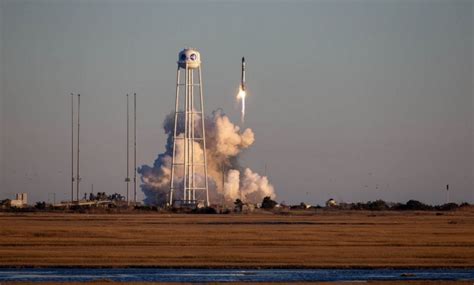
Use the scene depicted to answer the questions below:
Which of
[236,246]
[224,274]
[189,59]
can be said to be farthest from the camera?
[189,59]

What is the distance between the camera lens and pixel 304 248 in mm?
69750

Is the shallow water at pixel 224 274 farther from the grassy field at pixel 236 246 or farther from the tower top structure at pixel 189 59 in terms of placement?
the tower top structure at pixel 189 59

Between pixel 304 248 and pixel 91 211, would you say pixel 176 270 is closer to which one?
pixel 304 248

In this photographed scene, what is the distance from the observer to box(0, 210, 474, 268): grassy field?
198ft

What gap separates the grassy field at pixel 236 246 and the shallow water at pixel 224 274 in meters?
2.11

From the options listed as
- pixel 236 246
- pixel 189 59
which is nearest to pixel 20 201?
pixel 189 59

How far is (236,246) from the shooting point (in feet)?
233

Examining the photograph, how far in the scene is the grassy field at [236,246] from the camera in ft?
198

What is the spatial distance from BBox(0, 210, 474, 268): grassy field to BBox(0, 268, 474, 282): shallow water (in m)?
2.11

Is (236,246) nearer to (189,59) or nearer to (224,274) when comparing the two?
(224,274)

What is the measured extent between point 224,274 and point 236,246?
16.3m

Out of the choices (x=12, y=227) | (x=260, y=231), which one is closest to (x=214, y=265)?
(x=260, y=231)

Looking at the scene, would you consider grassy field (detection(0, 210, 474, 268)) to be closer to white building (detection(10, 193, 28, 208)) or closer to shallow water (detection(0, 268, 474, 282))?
shallow water (detection(0, 268, 474, 282))

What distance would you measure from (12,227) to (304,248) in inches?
1289
